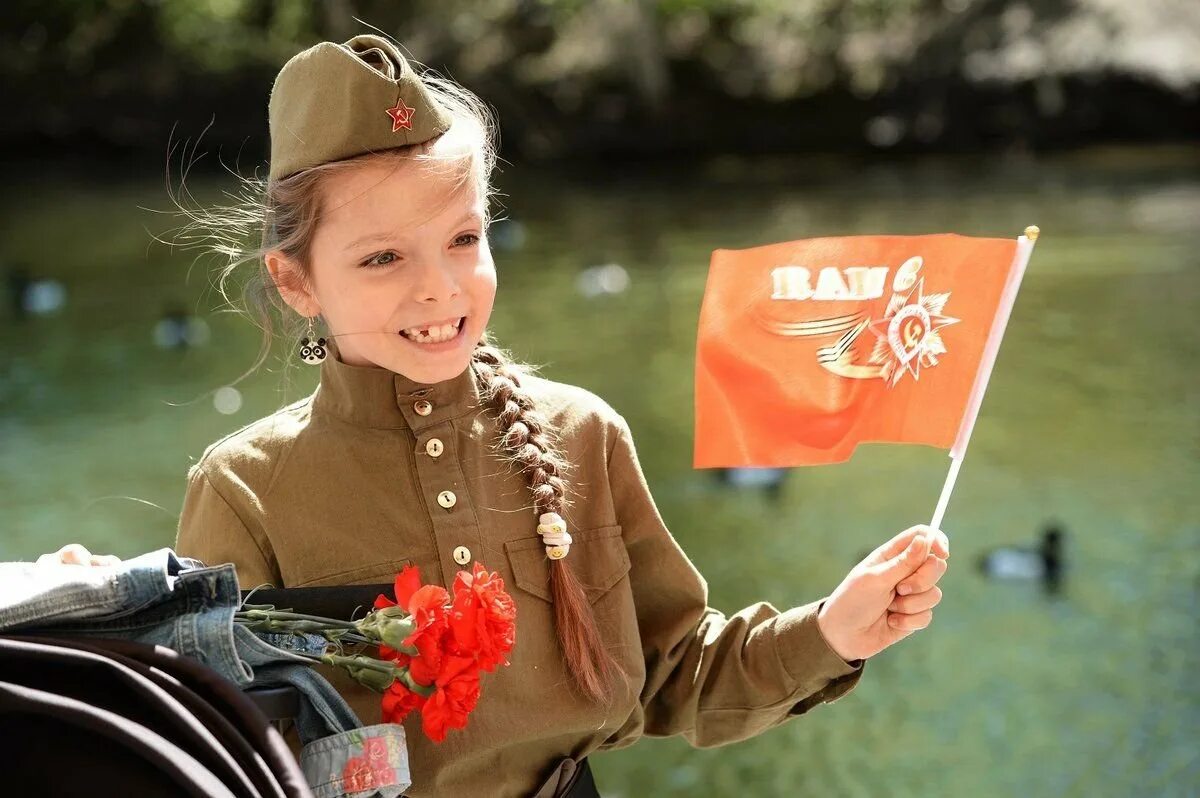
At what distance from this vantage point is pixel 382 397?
51.6 inches

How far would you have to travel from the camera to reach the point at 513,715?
50.0 inches

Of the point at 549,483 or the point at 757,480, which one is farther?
the point at 757,480

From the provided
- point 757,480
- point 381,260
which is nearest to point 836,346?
point 381,260

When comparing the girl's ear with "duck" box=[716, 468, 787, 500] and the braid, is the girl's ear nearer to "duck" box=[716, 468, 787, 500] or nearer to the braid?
the braid

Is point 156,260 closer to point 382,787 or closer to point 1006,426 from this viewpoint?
point 1006,426

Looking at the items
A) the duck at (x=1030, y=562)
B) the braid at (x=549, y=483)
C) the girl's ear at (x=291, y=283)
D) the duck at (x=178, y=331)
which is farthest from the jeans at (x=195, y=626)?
the duck at (x=178, y=331)

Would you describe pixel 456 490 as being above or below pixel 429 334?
below

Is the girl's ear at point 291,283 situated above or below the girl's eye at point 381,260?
above

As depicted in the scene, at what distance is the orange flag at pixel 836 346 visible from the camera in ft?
4.52

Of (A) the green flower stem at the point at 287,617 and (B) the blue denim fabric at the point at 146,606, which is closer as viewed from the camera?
(B) the blue denim fabric at the point at 146,606

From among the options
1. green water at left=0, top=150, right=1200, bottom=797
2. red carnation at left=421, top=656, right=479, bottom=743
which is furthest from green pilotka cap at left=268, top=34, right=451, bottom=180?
green water at left=0, top=150, right=1200, bottom=797

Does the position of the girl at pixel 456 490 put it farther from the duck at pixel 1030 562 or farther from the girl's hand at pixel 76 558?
the duck at pixel 1030 562

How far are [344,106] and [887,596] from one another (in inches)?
23.6

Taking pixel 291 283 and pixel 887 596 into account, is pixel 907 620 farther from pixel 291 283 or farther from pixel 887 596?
pixel 291 283
